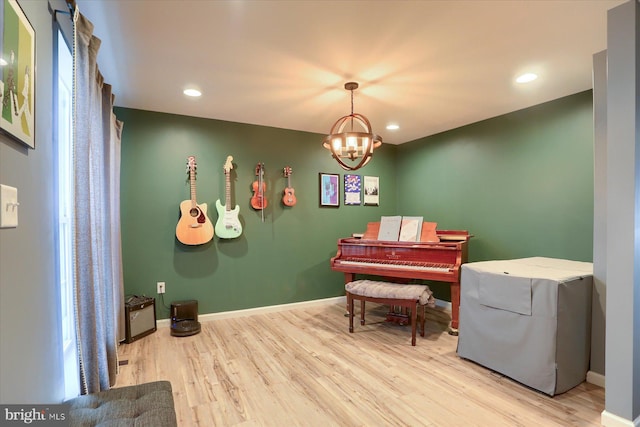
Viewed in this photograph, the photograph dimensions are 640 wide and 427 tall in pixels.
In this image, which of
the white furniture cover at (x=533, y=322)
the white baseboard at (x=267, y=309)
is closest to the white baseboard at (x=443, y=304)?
the white baseboard at (x=267, y=309)

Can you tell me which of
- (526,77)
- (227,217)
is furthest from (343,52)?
(227,217)

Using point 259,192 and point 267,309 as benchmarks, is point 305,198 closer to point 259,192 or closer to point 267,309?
point 259,192

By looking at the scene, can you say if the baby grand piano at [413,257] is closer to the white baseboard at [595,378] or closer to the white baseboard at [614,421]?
the white baseboard at [595,378]

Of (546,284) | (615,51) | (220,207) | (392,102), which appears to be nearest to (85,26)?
(220,207)

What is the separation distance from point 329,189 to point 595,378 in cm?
325

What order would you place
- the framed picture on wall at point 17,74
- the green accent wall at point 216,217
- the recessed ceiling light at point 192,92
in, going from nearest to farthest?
the framed picture on wall at point 17,74
the recessed ceiling light at point 192,92
the green accent wall at point 216,217

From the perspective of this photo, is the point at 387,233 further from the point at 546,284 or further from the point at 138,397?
the point at 138,397

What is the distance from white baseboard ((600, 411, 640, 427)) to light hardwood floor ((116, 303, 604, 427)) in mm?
91

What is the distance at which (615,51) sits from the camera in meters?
1.77

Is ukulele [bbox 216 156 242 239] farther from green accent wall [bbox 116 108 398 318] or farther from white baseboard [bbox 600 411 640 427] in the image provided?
white baseboard [bbox 600 411 640 427]

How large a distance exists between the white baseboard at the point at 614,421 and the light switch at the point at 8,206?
2860mm

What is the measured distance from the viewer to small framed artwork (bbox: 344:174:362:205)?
4.61 meters

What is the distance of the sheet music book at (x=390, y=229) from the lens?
3.71 meters

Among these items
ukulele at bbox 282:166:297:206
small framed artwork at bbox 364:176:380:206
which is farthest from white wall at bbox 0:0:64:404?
small framed artwork at bbox 364:176:380:206
